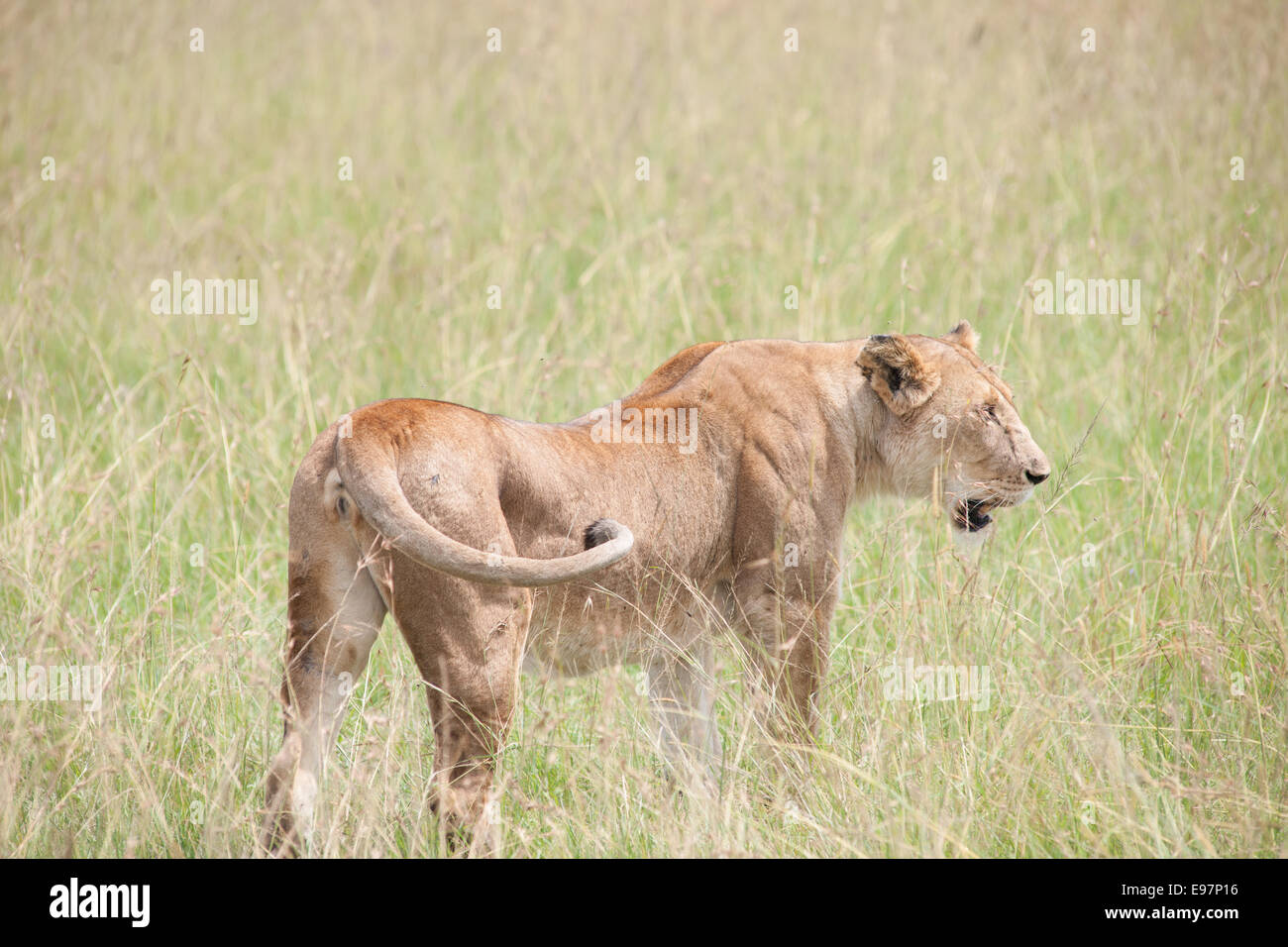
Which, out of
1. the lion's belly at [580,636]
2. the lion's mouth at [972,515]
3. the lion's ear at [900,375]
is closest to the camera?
the lion's belly at [580,636]

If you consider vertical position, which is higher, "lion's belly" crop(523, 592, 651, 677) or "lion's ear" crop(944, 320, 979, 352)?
"lion's ear" crop(944, 320, 979, 352)

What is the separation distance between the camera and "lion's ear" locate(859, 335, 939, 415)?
3982 millimetres

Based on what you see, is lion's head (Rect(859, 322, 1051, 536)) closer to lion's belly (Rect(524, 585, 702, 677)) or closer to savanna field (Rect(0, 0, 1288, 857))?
savanna field (Rect(0, 0, 1288, 857))

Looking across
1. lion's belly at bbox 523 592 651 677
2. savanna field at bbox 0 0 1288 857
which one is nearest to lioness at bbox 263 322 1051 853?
lion's belly at bbox 523 592 651 677

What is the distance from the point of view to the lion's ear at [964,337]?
436 cm

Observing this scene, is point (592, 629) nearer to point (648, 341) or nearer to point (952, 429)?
point (952, 429)

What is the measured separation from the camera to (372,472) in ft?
9.68

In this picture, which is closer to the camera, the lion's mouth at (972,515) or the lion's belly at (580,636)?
the lion's belly at (580,636)

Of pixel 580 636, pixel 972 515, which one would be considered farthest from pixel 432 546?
pixel 972 515

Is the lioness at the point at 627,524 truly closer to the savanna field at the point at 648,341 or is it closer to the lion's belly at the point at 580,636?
the lion's belly at the point at 580,636

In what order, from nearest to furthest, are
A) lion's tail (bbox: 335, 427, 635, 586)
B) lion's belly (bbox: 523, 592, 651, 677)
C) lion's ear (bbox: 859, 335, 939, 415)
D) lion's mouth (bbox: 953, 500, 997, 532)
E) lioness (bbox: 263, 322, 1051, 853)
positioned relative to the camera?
lion's tail (bbox: 335, 427, 635, 586) < lioness (bbox: 263, 322, 1051, 853) < lion's belly (bbox: 523, 592, 651, 677) < lion's ear (bbox: 859, 335, 939, 415) < lion's mouth (bbox: 953, 500, 997, 532)

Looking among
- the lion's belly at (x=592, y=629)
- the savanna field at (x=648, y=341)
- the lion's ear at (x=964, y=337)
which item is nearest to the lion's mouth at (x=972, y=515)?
the savanna field at (x=648, y=341)

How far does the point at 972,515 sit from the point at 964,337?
1.98 ft

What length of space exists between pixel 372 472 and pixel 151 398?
3407 millimetres
